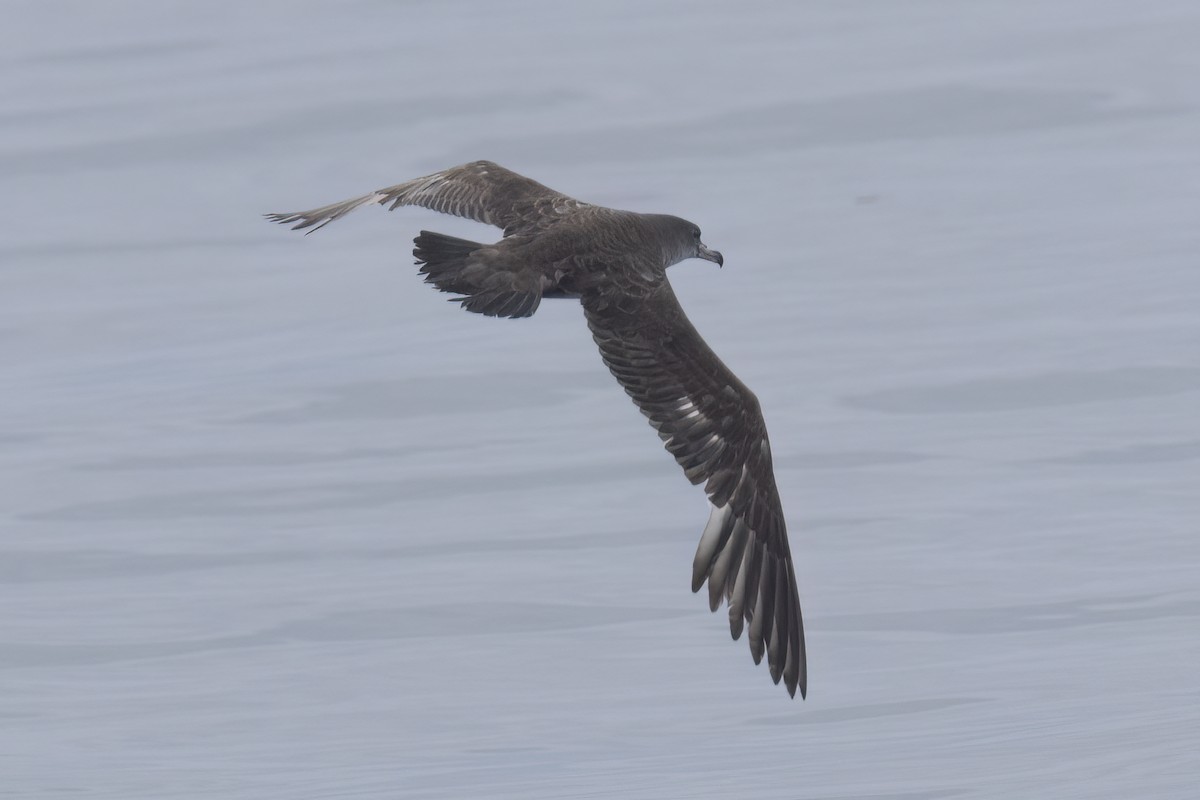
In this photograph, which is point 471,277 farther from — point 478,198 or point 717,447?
point 478,198

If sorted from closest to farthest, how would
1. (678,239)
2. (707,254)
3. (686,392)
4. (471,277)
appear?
(471,277) → (686,392) → (678,239) → (707,254)

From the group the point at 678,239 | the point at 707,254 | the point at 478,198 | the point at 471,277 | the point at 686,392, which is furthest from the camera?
the point at 707,254

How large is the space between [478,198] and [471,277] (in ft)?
4.17

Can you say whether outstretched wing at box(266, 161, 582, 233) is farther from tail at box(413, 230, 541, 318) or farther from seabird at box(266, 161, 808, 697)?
tail at box(413, 230, 541, 318)

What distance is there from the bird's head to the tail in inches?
34.6

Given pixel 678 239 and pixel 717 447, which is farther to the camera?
pixel 678 239

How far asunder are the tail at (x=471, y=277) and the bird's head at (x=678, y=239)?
88cm

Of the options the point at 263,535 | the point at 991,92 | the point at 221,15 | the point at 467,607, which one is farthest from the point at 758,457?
the point at 221,15

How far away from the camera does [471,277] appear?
7469 millimetres

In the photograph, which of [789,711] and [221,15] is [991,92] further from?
[789,711]

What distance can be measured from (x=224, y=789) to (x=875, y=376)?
4.09 m

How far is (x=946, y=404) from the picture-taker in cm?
1106

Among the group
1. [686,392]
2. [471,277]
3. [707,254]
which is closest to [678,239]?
[707,254]

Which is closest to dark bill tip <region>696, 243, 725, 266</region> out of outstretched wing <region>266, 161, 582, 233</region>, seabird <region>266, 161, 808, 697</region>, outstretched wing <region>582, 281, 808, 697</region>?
seabird <region>266, 161, 808, 697</region>
